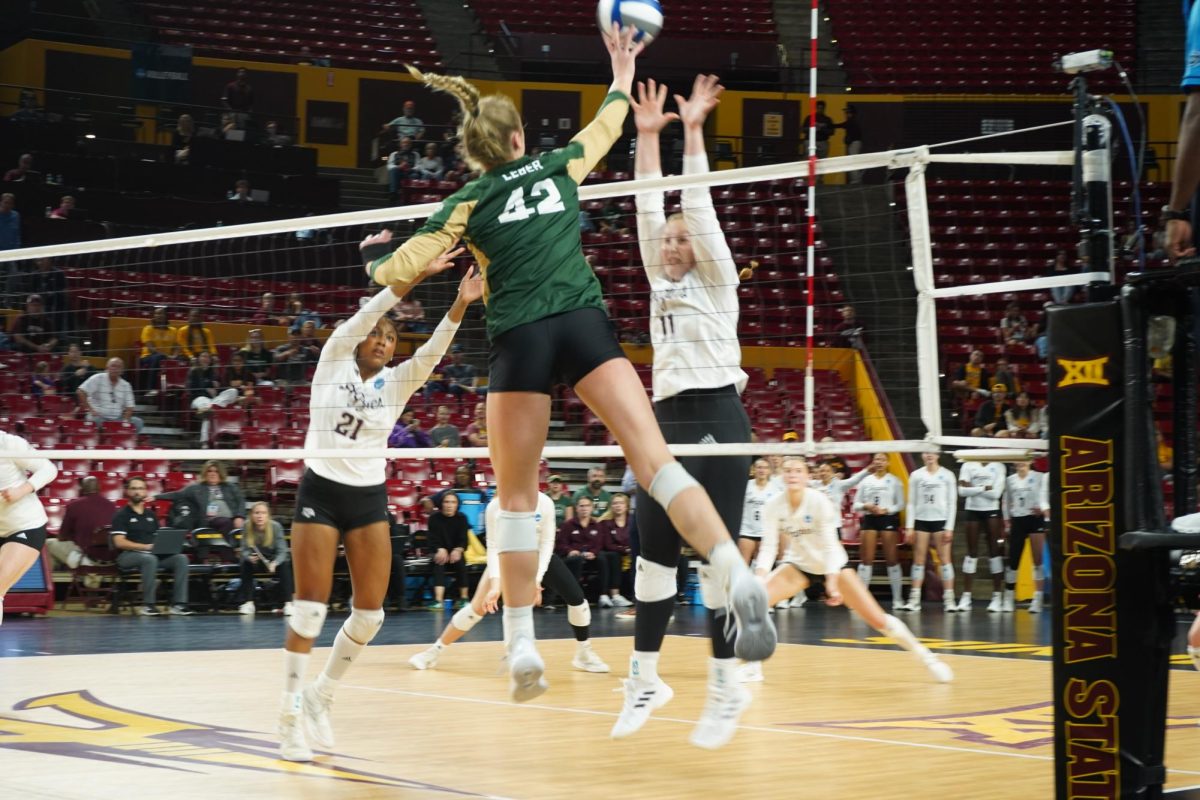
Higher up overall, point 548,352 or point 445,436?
point 548,352

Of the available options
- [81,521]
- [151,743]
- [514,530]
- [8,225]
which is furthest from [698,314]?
[8,225]

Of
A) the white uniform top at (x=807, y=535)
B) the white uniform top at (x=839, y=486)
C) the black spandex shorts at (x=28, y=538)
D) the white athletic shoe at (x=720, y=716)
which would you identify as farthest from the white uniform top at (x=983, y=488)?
the white athletic shoe at (x=720, y=716)

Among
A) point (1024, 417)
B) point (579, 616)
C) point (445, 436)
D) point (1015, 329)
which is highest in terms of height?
point (1015, 329)

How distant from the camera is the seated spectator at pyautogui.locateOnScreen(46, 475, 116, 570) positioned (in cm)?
1364

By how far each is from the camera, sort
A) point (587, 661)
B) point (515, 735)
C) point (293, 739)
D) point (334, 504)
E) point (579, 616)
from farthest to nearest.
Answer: point (579, 616), point (587, 661), point (515, 735), point (334, 504), point (293, 739)

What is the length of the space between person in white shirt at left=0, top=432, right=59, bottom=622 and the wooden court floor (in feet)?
2.36

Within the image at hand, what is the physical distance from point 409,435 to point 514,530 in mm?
9909

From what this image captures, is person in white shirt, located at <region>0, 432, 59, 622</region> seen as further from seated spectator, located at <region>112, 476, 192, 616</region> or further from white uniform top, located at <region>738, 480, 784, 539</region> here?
white uniform top, located at <region>738, 480, 784, 539</region>

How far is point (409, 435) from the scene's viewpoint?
14.3 m

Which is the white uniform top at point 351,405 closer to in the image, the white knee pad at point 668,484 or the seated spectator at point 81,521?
the white knee pad at point 668,484

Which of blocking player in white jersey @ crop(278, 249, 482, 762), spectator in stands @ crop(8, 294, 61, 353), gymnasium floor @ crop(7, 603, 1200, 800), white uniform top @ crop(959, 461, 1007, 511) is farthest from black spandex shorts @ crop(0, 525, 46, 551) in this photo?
white uniform top @ crop(959, 461, 1007, 511)

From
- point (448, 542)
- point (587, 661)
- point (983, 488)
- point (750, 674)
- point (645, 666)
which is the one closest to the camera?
point (645, 666)

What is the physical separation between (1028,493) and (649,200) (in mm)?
11108

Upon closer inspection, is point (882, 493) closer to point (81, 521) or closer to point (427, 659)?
point (427, 659)
